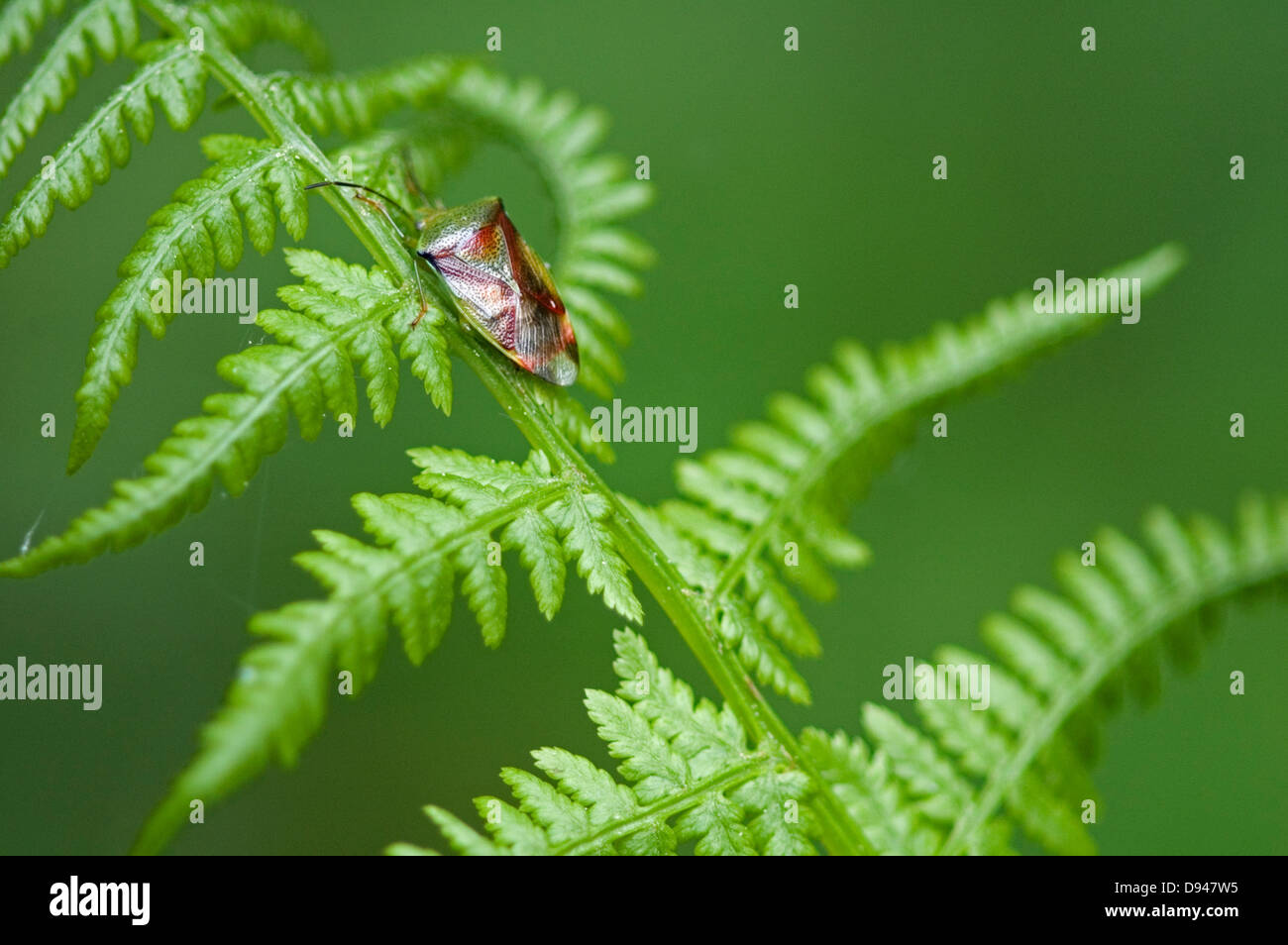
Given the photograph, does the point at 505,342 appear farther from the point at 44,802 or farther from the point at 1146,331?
the point at 1146,331

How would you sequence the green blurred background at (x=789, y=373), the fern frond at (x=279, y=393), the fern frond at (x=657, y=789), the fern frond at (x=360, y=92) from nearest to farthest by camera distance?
the fern frond at (x=279, y=393)
the fern frond at (x=657, y=789)
the fern frond at (x=360, y=92)
the green blurred background at (x=789, y=373)

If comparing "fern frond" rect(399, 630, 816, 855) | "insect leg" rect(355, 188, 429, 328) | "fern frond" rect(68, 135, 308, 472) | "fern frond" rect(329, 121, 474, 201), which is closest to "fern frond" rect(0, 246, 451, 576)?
"insect leg" rect(355, 188, 429, 328)

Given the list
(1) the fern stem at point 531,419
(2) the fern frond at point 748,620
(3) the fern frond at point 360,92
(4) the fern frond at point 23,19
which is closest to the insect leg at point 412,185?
(3) the fern frond at point 360,92

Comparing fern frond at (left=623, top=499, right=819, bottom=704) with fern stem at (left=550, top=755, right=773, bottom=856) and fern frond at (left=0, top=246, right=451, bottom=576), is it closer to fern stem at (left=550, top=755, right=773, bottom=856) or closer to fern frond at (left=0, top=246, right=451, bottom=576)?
fern stem at (left=550, top=755, right=773, bottom=856)

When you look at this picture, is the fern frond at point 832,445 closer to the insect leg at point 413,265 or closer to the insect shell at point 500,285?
the insect shell at point 500,285

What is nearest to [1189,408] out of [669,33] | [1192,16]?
[1192,16]
